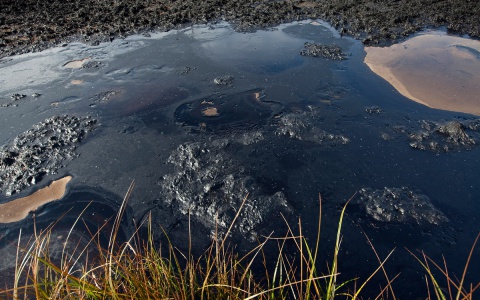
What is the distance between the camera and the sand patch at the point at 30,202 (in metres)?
3.58

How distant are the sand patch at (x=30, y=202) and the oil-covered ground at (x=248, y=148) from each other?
3.9 inches

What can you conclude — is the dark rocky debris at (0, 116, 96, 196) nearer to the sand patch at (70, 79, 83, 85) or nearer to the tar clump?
the sand patch at (70, 79, 83, 85)

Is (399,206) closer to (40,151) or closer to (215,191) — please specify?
(215,191)

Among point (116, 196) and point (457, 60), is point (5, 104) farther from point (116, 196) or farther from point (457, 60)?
point (457, 60)

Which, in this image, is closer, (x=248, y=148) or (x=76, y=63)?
(x=248, y=148)

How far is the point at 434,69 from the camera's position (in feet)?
19.1

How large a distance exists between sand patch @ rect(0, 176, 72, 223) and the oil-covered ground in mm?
98

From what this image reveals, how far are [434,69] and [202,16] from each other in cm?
550

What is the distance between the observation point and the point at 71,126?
15.5 feet

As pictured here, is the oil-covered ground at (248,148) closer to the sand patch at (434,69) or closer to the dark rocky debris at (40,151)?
the dark rocky debris at (40,151)

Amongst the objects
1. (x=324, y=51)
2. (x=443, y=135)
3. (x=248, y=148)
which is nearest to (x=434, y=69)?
(x=324, y=51)

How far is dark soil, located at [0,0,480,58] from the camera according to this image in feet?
23.7

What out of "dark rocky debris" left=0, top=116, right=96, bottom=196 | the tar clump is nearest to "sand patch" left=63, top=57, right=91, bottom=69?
"dark rocky debris" left=0, top=116, right=96, bottom=196

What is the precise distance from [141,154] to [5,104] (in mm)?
2765
